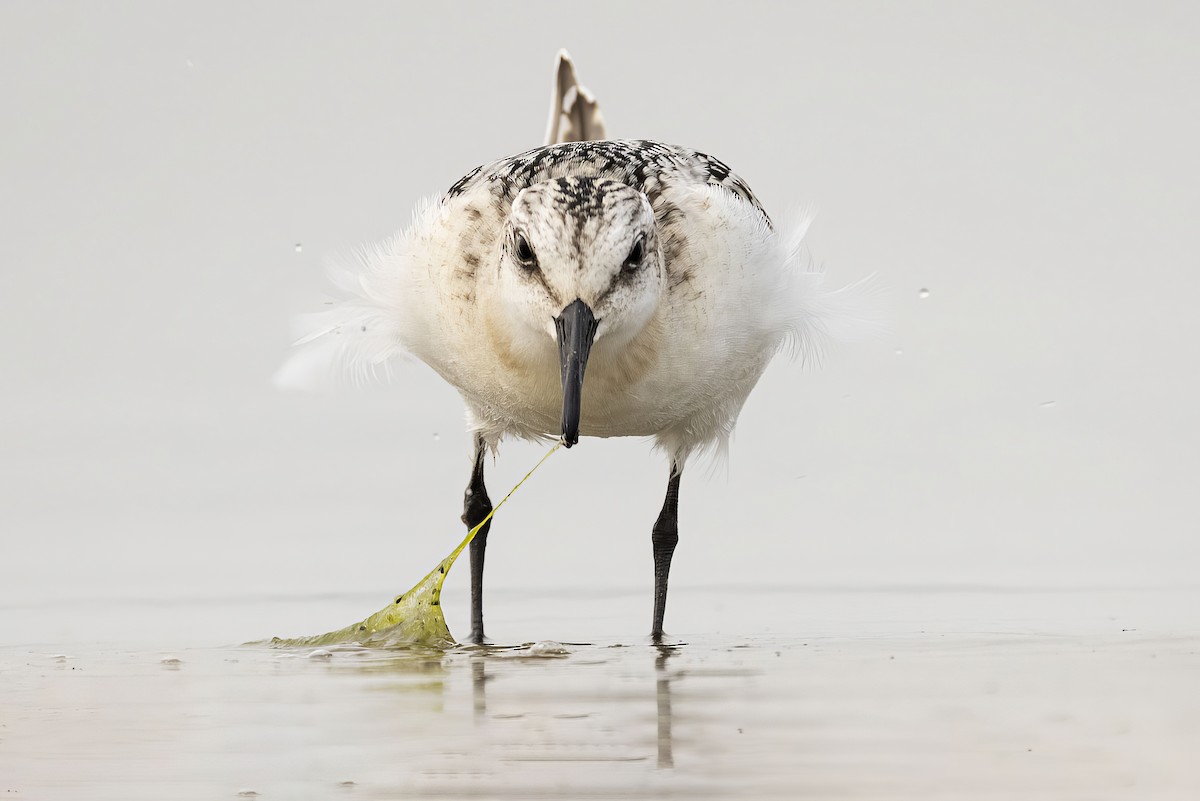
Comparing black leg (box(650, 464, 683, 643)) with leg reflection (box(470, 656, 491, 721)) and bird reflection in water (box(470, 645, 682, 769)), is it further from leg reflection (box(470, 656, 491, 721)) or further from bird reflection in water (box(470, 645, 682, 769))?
leg reflection (box(470, 656, 491, 721))

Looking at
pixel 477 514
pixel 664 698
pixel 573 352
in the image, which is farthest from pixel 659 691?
pixel 477 514

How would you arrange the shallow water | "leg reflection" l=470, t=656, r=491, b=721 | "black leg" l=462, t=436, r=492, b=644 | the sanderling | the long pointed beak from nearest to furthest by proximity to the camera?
the shallow water < "leg reflection" l=470, t=656, r=491, b=721 < the long pointed beak < the sanderling < "black leg" l=462, t=436, r=492, b=644

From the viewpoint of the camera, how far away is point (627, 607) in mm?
8594

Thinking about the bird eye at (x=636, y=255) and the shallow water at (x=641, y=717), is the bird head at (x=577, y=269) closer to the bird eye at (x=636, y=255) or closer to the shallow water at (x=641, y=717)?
the bird eye at (x=636, y=255)

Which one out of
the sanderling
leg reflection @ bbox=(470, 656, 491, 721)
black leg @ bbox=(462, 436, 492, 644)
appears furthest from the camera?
black leg @ bbox=(462, 436, 492, 644)

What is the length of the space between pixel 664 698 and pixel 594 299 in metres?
1.60

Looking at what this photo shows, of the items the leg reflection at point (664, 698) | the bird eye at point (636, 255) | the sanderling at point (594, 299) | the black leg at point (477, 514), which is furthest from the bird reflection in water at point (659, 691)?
the bird eye at point (636, 255)

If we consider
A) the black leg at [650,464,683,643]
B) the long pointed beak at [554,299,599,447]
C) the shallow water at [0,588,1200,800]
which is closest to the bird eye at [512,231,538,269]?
the long pointed beak at [554,299,599,447]

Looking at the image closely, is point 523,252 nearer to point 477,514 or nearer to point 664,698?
point 664,698

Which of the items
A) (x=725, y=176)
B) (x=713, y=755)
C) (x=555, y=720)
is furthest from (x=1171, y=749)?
(x=725, y=176)

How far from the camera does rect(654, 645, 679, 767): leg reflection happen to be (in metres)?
4.47

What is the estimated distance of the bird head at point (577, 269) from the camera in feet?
20.1

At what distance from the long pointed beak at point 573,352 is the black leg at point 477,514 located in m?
2.41

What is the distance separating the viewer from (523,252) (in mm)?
6348
